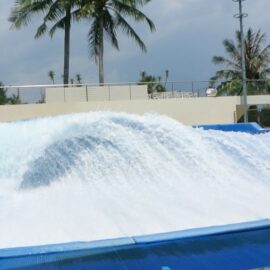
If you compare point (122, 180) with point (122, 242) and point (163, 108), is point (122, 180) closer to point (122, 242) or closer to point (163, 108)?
point (122, 242)

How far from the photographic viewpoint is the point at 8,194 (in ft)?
16.9

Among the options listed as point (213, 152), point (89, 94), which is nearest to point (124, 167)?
point (213, 152)

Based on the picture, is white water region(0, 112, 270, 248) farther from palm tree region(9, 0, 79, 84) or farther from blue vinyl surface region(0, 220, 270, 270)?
palm tree region(9, 0, 79, 84)

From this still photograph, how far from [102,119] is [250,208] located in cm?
240

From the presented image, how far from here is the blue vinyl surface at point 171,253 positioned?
2.54 m

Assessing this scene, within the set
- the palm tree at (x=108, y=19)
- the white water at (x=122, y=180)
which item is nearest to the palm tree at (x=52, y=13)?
the palm tree at (x=108, y=19)

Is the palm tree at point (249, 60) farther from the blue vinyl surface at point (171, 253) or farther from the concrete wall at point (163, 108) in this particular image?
the blue vinyl surface at point (171, 253)

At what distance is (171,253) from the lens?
2.76m

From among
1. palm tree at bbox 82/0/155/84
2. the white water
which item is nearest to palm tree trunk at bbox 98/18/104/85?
palm tree at bbox 82/0/155/84

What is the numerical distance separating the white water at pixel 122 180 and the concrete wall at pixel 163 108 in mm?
11176

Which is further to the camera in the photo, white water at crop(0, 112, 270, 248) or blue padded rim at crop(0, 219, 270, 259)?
white water at crop(0, 112, 270, 248)

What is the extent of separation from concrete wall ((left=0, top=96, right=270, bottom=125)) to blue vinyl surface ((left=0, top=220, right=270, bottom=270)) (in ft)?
51.3

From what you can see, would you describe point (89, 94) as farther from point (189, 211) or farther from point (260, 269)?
point (260, 269)

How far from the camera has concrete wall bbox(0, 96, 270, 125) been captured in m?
18.1
